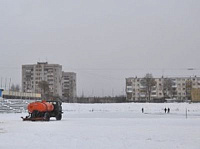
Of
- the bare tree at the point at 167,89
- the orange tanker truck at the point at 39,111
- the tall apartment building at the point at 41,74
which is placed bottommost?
the orange tanker truck at the point at 39,111

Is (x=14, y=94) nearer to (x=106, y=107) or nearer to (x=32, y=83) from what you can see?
(x=106, y=107)

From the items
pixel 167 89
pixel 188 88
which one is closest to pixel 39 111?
pixel 167 89

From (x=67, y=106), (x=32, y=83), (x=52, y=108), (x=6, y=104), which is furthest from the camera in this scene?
(x=32, y=83)

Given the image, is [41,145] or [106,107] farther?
[106,107]

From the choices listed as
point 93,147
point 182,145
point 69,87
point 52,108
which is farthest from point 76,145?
point 69,87

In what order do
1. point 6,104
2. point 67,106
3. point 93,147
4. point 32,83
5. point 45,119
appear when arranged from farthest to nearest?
point 32,83
point 67,106
point 6,104
point 45,119
point 93,147

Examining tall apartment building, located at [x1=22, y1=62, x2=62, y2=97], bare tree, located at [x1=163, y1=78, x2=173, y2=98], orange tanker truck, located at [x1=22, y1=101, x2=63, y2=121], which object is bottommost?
orange tanker truck, located at [x1=22, y1=101, x2=63, y2=121]

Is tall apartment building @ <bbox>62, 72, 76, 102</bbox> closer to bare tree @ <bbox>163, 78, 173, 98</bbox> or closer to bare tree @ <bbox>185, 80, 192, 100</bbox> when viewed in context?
bare tree @ <bbox>163, 78, 173, 98</bbox>

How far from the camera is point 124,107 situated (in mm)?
95250

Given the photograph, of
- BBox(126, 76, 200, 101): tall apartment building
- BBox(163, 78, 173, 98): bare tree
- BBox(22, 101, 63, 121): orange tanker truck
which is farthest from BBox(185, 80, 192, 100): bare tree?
BBox(22, 101, 63, 121): orange tanker truck

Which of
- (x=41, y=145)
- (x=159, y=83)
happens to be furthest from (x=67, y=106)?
(x=159, y=83)

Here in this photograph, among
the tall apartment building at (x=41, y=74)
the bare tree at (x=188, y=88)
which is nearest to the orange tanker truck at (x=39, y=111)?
the tall apartment building at (x=41, y=74)

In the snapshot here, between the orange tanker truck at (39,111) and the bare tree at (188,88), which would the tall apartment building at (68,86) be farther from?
the orange tanker truck at (39,111)

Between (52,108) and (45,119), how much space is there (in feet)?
9.96
